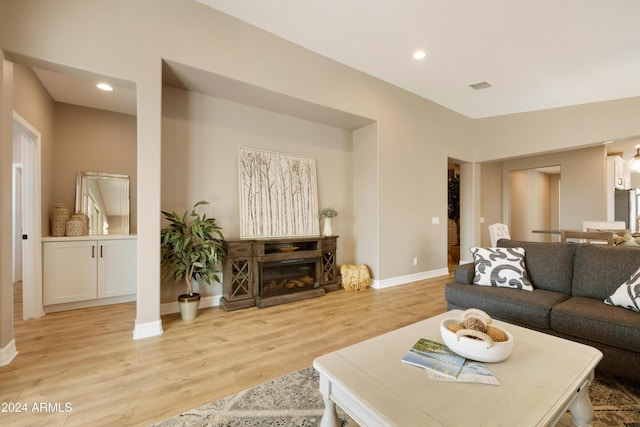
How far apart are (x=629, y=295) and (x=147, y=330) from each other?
155 inches

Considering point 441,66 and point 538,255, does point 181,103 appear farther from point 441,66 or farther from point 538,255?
point 538,255

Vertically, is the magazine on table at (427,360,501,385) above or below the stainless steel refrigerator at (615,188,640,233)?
below

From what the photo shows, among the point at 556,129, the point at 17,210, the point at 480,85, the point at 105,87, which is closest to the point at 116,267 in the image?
the point at 105,87

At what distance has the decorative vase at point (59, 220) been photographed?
3.50 meters

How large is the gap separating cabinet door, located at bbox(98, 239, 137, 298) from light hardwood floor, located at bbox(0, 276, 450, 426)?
24 centimetres

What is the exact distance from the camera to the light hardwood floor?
1.68 meters

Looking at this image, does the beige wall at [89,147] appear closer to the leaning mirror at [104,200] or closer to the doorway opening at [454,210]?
the leaning mirror at [104,200]

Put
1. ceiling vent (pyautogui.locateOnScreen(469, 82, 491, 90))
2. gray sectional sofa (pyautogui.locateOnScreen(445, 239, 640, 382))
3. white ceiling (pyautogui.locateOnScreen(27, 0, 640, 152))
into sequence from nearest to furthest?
gray sectional sofa (pyautogui.locateOnScreen(445, 239, 640, 382))
white ceiling (pyautogui.locateOnScreen(27, 0, 640, 152))
ceiling vent (pyautogui.locateOnScreen(469, 82, 491, 90))

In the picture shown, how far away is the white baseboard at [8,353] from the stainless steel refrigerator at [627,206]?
9.94 metres

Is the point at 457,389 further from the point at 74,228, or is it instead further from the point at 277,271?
the point at 74,228

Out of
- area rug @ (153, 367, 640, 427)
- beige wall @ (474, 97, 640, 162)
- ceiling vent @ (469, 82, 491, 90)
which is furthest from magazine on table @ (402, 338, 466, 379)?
beige wall @ (474, 97, 640, 162)

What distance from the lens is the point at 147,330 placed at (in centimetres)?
261

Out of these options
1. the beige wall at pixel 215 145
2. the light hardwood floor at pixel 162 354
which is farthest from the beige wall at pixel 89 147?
the light hardwood floor at pixel 162 354

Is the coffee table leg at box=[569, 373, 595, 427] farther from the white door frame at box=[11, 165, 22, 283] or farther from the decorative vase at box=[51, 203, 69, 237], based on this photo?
the white door frame at box=[11, 165, 22, 283]
